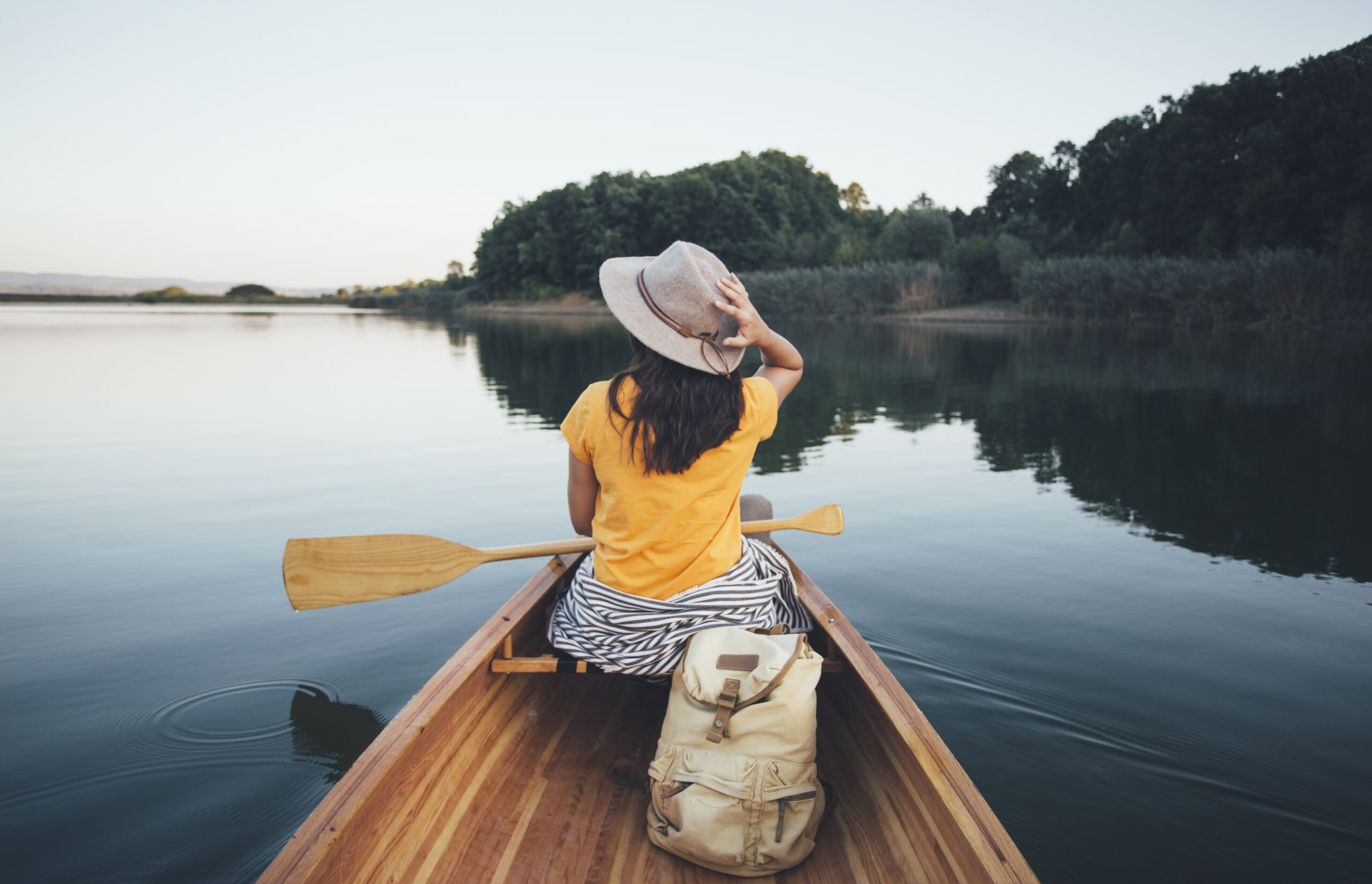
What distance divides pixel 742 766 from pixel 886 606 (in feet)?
7.27

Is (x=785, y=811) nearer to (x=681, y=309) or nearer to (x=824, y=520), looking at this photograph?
(x=681, y=309)

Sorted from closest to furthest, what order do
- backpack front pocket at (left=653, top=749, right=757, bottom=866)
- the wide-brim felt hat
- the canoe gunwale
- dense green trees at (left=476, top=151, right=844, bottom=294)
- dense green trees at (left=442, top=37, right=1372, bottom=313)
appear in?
the canoe gunwale < backpack front pocket at (left=653, top=749, right=757, bottom=866) < the wide-brim felt hat < dense green trees at (left=442, top=37, right=1372, bottom=313) < dense green trees at (left=476, top=151, right=844, bottom=294)

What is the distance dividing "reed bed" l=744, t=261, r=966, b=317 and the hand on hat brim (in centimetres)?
2722

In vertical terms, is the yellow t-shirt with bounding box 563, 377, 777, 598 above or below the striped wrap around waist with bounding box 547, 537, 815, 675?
above

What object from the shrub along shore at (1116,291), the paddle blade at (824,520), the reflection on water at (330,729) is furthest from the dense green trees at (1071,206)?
the reflection on water at (330,729)

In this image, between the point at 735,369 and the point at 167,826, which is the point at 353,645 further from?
the point at 735,369

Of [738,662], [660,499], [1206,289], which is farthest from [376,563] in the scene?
[1206,289]

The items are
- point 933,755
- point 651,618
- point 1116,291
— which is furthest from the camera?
point 1116,291

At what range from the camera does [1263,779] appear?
235 cm

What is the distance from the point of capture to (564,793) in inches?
79.0

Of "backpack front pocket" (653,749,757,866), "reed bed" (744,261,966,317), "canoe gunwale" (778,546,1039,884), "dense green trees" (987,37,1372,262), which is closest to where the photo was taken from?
"canoe gunwale" (778,546,1039,884)

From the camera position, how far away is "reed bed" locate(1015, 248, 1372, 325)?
18141 mm

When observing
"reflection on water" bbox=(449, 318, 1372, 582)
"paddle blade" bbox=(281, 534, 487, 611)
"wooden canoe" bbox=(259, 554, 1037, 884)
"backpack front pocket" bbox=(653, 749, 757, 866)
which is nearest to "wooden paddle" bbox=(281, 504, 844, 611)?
"paddle blade" bbox=(281, 534, 487, 611)

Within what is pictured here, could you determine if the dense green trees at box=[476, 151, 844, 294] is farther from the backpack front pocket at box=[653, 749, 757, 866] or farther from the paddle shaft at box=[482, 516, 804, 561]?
the backpack front pocket at box=[653, 749, 757, 866]
